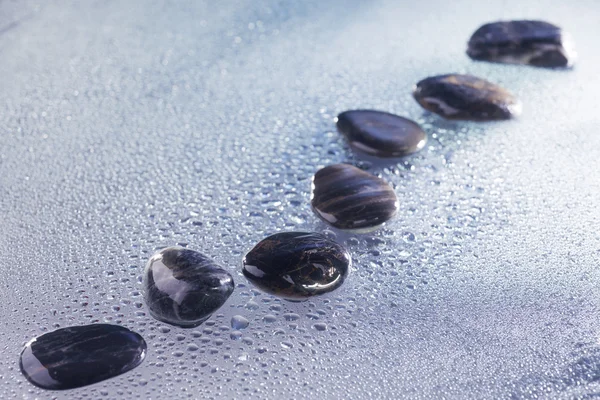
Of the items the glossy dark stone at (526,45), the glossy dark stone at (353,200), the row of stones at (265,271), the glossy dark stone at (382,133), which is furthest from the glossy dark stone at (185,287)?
the glossy dark stone at (526,45)

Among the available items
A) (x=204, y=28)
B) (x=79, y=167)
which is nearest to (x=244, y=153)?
(x=79, y=167)

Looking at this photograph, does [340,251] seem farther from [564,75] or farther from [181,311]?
[564,75]

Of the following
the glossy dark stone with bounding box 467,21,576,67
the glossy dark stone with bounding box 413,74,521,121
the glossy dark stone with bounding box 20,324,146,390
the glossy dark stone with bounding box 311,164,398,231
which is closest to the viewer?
the glossy dark stone with bounding box 20,324,146,390

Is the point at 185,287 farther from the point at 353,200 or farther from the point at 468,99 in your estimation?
the point at 468,99

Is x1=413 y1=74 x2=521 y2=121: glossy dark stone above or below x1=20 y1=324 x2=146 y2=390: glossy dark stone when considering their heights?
below

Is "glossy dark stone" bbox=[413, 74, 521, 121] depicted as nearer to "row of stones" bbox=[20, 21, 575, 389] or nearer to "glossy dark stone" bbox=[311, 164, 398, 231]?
"row of stones" bbox=[20, 21, 575, 389]

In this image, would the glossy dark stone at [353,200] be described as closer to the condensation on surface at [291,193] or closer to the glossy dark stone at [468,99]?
the condensation on surface at [291,193]

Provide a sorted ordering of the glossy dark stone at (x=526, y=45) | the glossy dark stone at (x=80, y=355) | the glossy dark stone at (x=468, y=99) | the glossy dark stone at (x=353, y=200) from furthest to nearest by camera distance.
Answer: the glossy dark stone at (x=526, y=45)
the glossy dark stone at (x=468, y=99)
the glossy dark stone at (x=353, y=200)
the glossy dark stone at (x=80, y=355)

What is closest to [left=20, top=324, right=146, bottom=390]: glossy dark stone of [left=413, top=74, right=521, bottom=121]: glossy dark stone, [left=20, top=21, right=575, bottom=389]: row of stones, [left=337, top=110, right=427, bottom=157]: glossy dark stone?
[left=20, top=21, right=575, bottom=389]: row of stones

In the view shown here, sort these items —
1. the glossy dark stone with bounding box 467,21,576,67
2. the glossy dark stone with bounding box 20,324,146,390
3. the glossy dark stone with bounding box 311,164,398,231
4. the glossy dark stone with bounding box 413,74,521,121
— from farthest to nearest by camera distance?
the glossy dark stone with bounding box 467,21,576,67 < the glossy dark stone with bounding box 413,74,521,121 < the glossy dark stone with bounding box 311,164,398,231 < the glossy dark stone with bounding box 20,324,146,390
